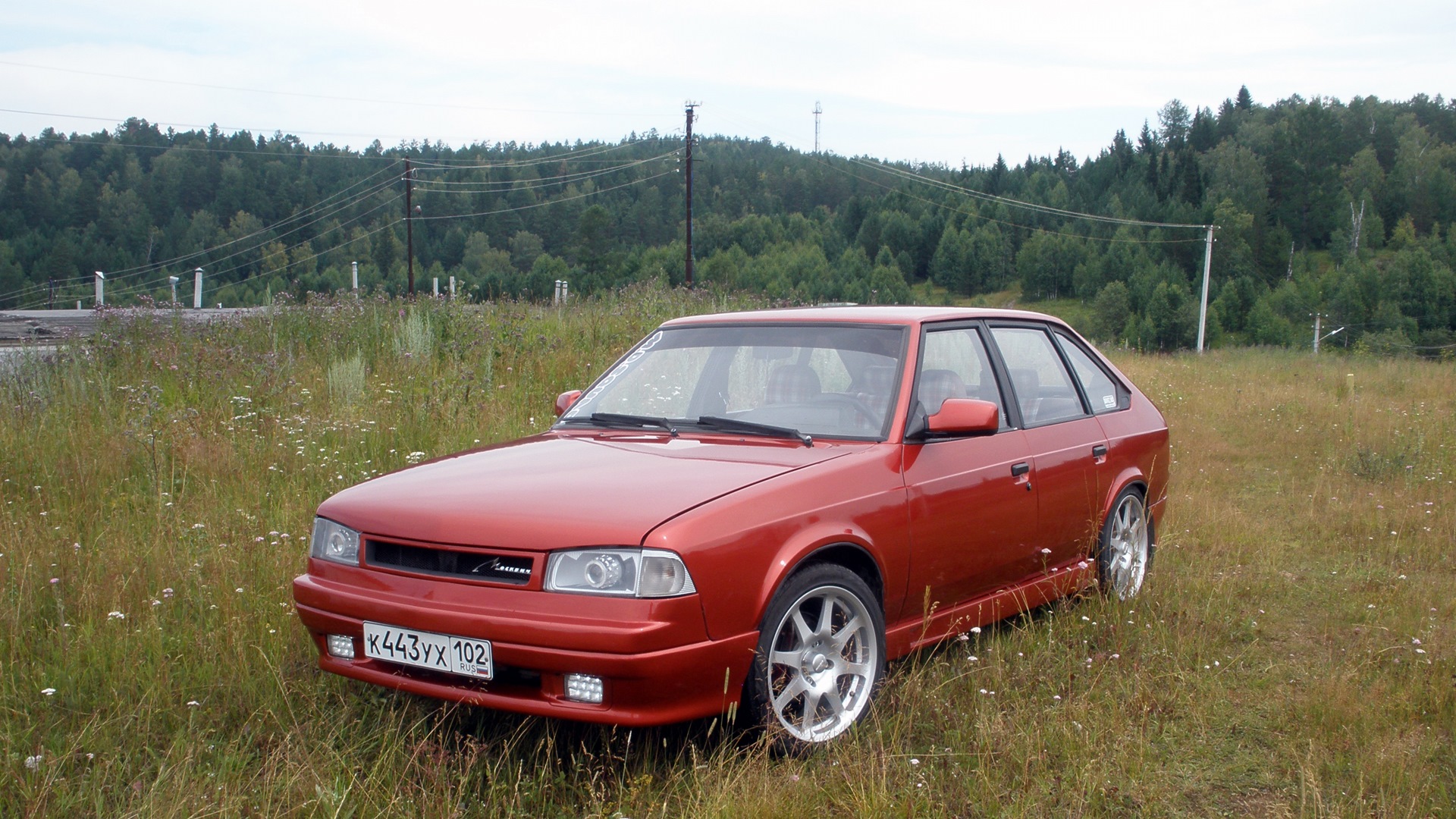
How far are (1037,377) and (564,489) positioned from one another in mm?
2612

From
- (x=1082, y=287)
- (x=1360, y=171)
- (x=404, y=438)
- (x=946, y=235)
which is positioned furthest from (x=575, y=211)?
(x=404, y=438)

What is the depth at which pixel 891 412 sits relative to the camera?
4000 mm

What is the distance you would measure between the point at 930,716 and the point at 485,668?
160 cm

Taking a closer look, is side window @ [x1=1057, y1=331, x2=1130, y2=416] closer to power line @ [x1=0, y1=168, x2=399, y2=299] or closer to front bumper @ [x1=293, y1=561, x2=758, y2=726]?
front bumper @ [x1=293, y1=561, x2=758, y2=726]

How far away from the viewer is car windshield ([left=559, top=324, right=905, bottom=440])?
409cm

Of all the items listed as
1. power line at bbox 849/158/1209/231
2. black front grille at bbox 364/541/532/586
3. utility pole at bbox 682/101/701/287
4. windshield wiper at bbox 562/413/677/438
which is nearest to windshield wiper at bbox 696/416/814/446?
windshield wiper at bbox 562/413/677/438

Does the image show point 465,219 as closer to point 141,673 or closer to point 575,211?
point 575,211

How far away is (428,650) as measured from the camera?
Result: 3154 mm

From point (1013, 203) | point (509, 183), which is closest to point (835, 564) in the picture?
point (509, 183)

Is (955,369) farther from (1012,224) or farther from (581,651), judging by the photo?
(1012,224)

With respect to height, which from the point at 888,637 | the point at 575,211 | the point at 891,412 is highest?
the point at 575,211

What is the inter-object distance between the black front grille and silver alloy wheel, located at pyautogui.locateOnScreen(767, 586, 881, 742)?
79 cm

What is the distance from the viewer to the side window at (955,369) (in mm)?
4301

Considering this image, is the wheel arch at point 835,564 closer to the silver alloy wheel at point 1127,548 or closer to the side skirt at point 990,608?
the side skirt at point 990,608
